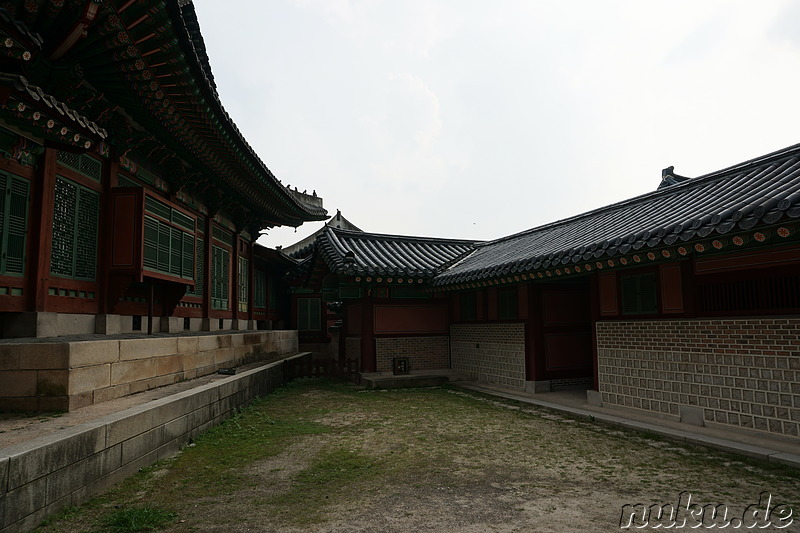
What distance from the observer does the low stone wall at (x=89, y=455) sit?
344 cm

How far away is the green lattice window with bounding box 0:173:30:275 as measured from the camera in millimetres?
5734

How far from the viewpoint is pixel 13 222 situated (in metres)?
5.88

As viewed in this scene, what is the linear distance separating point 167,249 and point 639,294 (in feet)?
26.7

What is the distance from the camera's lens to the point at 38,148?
616cm

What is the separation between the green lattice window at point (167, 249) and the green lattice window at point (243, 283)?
456 cm

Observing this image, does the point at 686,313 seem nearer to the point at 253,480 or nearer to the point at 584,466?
the point at 584,466

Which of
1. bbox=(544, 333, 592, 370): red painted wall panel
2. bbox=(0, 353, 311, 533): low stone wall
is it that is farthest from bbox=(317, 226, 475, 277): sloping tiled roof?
bbox=(0, 353, 311, 533): low stone wall

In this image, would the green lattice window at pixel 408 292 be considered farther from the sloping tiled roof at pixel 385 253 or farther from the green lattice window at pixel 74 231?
the green lattice window at pixel 74 231

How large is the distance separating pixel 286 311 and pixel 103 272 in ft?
48.3

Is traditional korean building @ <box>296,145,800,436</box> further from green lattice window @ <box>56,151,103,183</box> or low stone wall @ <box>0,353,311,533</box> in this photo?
low stone wall @ <box>0,353,311,533</box>

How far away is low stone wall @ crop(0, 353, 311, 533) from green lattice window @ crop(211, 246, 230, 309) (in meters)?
5.27

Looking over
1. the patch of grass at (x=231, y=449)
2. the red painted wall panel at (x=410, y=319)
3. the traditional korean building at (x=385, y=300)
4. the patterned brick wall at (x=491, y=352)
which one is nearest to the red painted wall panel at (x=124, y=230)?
the patch of grass at (x=231, y=449)

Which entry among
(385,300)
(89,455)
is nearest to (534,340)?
(385,300)

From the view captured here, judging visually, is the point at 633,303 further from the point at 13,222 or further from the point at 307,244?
the point at 307,244
